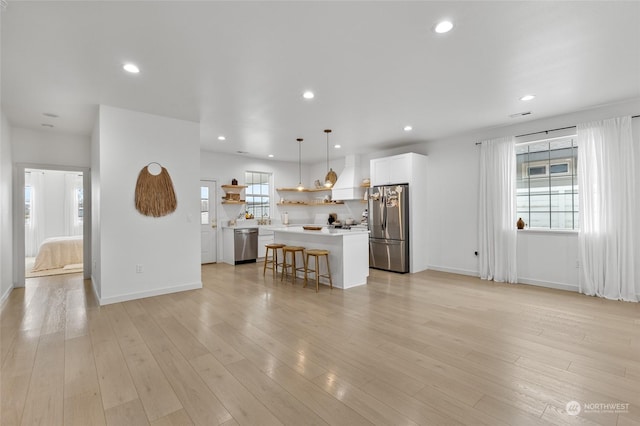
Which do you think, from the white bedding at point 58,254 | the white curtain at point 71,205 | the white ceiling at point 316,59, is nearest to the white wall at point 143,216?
the white ceiling at point 316,59

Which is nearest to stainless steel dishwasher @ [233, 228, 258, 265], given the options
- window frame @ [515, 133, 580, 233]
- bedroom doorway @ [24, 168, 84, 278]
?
bedroom doorway @ [24, 168, 84, 278]

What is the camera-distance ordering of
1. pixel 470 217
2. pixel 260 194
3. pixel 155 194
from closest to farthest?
pixel 155 194 < pixel 470 217 < pixel 260 194

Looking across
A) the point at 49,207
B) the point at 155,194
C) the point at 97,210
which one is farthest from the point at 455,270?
the point at 49,207

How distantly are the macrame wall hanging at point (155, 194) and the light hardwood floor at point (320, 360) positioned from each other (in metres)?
1.33

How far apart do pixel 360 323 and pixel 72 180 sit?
1020cm

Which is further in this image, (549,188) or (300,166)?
(300,166)

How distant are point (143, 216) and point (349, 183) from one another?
4.76m

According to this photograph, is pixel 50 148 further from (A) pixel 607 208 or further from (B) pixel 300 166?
(A) pixel 607 208

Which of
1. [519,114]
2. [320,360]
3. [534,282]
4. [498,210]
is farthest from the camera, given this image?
[498,210]

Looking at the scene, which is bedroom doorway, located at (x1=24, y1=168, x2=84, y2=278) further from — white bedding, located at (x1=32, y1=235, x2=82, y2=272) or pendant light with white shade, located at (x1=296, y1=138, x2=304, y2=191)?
pendant light with white shade, located at (x1=296, y1=138, x2=304, y2=191)

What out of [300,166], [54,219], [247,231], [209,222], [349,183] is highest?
[300,166]

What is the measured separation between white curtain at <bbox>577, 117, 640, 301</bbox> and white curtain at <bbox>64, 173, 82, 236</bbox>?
12.4m

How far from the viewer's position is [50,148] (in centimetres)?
546

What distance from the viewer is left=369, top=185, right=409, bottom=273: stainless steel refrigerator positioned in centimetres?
619
